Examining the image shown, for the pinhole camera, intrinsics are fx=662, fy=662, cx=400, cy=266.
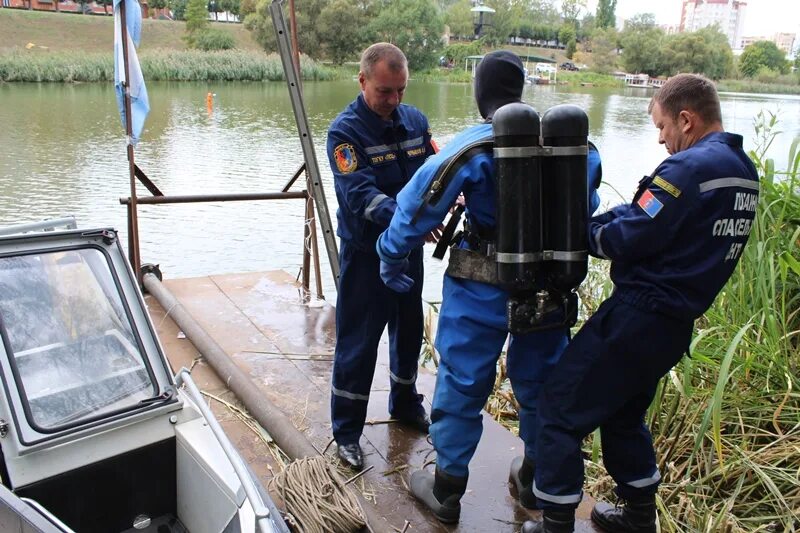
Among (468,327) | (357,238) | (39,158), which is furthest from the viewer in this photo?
Result: (39,158)

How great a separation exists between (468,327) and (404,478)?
3.16ft

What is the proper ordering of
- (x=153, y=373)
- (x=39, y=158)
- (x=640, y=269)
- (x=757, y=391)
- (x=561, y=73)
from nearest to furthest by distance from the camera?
1. (x=640, y=269)
2. (x=153, y=373)
3. (x=757, y=391)
4. (x=39, y=158)
5. (x=561, y=73)

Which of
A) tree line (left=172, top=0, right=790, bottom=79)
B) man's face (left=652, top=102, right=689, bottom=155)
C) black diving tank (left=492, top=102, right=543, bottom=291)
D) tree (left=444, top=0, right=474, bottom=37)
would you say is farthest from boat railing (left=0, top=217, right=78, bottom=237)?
tree (left=444, top=0, right=474, bottom=37)

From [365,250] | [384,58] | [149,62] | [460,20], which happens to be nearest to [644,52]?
[460,20]

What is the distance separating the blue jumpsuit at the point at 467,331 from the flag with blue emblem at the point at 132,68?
3.14m

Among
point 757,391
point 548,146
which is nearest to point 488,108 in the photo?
point 548,146

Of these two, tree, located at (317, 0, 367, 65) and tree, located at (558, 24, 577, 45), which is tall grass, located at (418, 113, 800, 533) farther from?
tree, located at (558, 24, 577, 45)

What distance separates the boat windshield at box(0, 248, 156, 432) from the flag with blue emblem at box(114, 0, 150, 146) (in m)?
2.35

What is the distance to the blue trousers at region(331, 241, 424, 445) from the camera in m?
2.94

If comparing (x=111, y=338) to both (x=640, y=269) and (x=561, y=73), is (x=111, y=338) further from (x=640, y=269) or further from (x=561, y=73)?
(x=561, y=73)

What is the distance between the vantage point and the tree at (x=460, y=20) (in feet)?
96.2

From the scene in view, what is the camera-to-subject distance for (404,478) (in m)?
2.95

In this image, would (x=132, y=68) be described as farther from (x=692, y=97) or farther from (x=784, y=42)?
(x=784, y=42)

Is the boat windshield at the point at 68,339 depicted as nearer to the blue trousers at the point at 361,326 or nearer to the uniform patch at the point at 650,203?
the blue trousers at the point at 361,326
